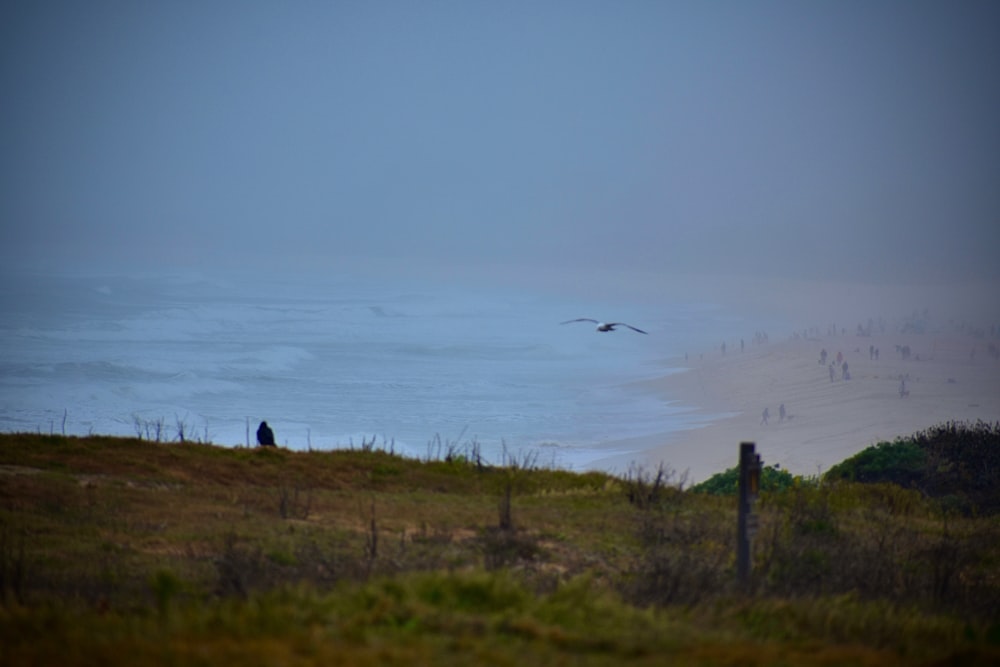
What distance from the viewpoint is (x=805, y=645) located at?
9258mm

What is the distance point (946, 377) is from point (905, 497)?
5727cm

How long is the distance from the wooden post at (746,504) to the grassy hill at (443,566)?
0.35 m

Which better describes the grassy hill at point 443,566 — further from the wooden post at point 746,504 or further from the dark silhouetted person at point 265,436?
the dark silhouetted person at point 265,436

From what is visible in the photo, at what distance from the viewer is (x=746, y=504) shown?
12484 millimetres

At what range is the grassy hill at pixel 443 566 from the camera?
27.6 feet

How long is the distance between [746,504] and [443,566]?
3.99 metres

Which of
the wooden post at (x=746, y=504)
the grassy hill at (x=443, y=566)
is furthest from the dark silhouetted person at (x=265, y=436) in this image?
the wooden post at (x=746, y=504)

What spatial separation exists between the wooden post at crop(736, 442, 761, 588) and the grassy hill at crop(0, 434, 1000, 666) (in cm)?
35

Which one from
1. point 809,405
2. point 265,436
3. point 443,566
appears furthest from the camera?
point 809,405

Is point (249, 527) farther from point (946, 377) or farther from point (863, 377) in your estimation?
point (946, 377)

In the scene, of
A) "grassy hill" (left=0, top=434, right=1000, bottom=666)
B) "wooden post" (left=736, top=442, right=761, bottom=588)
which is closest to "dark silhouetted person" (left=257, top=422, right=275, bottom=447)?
"grassy hill" (left=0, top=434, right=1000, bottom=666)

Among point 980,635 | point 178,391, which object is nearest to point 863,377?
point 178,391

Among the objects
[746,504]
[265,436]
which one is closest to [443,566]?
[746,504]

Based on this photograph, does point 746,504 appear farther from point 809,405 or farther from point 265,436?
point 809,405
